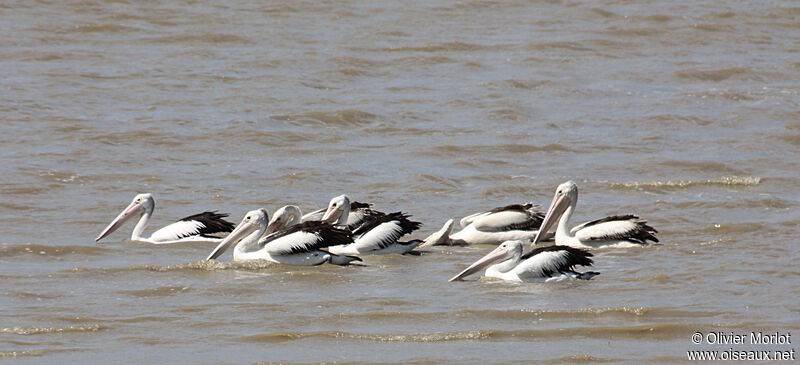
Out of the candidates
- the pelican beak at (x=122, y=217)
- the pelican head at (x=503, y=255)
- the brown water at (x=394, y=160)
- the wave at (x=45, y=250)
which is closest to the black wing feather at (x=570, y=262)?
the brown water at (x=394, y=160)

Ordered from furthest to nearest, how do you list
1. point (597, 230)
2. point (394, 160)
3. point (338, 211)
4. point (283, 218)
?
1. point (394, 160)
2. point (338, 211)
3. point (283, 218)
4. point (597, 230)

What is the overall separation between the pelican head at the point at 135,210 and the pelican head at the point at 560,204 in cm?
264

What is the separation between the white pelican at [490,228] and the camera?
9.33 metres

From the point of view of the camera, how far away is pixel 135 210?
9.81 meters

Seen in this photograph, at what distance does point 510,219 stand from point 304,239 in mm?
1584

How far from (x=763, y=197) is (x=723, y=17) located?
948cm

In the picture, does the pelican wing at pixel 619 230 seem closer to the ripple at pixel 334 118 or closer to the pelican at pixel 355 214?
the pelican at pixel 355 214

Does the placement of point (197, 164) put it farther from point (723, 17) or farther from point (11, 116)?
point (723, 17)

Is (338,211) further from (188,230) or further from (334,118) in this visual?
(334,118)

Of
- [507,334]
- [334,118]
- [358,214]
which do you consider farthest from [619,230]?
[334,118]

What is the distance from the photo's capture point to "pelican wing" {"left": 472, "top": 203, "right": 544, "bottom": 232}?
30.7ft

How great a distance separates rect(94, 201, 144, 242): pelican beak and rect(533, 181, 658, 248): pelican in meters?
2.69

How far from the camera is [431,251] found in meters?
9.14

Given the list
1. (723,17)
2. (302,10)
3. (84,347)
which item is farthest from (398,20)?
(84,347)
